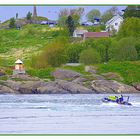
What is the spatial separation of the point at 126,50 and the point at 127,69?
1.65 ft

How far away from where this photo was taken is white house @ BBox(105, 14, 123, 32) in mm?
4848

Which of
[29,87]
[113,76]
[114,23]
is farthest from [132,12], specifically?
[29,87]

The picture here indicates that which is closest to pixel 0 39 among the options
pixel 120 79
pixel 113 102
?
pixel 120 79

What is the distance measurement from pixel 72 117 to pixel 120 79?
150 centimetres

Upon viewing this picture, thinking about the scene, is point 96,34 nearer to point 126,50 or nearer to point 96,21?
point 126,50

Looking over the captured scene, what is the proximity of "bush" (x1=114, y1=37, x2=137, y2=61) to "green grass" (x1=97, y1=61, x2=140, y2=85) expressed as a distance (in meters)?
0.07

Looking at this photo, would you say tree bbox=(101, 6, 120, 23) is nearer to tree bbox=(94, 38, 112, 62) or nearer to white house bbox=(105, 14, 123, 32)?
white house bbox=(105, 14, 123, 32)

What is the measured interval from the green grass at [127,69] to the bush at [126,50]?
74 mm

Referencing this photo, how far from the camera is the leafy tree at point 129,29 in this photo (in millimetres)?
5279

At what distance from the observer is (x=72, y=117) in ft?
17.7
